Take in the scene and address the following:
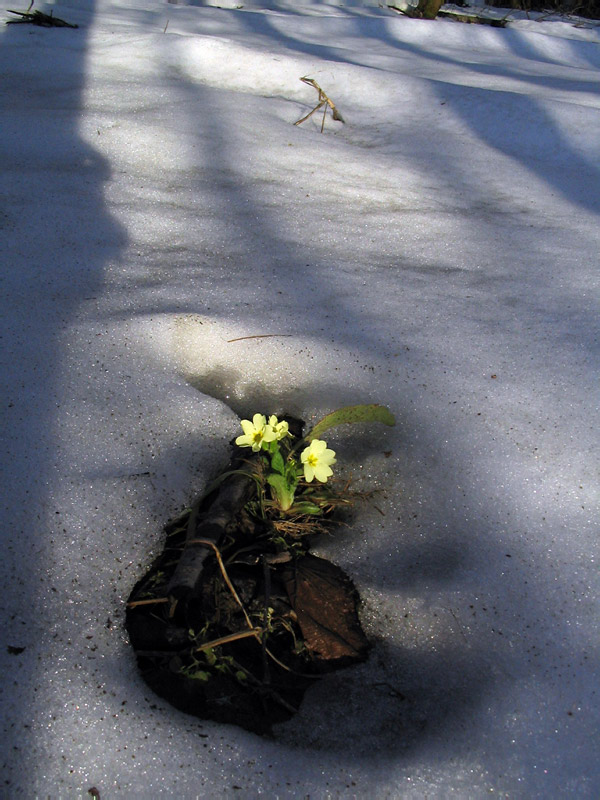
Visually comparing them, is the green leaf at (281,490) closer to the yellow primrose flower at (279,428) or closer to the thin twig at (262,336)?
the yellow primrose flower at (279,428)

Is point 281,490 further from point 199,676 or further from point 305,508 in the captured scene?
point 199,676

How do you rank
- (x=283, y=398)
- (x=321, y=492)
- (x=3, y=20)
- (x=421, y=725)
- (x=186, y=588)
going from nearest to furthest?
(x=421, y=725) < (x=186, y=588) < (x=321, y=492) < (x=283, y=398) < (x=3, y=20)

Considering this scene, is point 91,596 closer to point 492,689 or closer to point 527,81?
point 492,689

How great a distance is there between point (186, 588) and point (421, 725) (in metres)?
0.46

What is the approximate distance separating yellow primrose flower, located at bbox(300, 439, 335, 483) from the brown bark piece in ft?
0.56

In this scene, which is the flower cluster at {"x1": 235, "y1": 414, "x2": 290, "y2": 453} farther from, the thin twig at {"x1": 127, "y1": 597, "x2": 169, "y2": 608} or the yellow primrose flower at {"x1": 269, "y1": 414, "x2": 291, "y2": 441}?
the thin twig at {"x1": 127, "y1": 597, "x2": 169, "y2": 608}

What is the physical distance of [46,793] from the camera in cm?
85

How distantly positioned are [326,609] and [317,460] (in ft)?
0.95

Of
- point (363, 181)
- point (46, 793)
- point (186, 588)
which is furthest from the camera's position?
point (363, 181)

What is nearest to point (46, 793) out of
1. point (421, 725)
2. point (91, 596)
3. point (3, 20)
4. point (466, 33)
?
point (91, 596)

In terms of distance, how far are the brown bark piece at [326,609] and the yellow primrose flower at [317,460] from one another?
0.17 metres

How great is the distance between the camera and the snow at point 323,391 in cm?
94

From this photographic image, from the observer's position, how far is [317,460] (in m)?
1.24

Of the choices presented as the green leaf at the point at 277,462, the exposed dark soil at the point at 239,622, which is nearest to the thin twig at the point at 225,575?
the exposed dark soil at the point at 239,622
